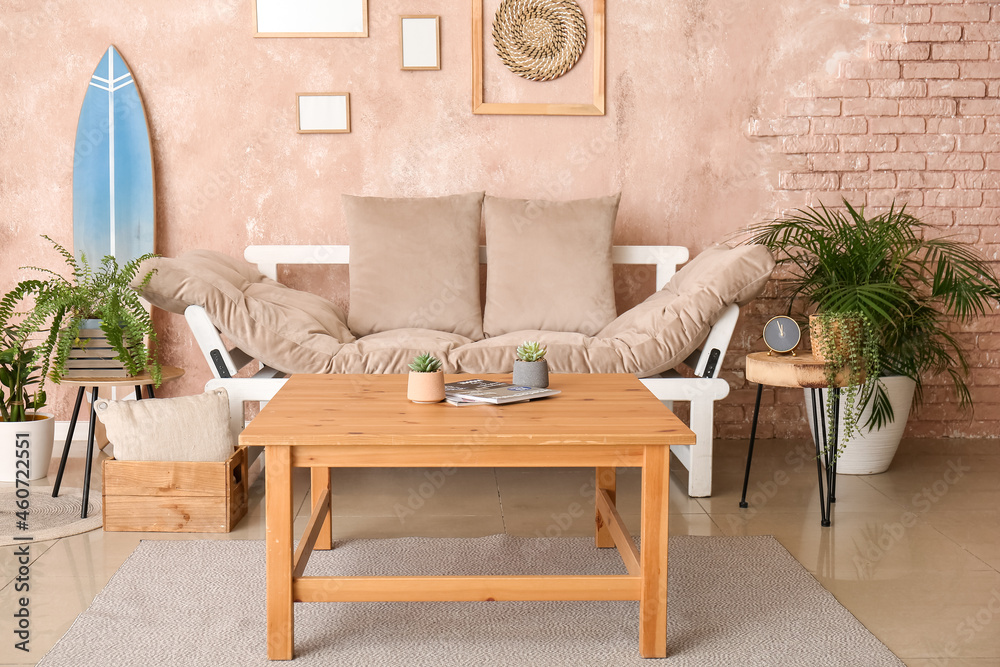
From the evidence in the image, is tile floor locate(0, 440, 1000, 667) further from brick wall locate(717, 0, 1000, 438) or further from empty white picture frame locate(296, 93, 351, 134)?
empty white picture frame locate(296, 93, 351, 134)

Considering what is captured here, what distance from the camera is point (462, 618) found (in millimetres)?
1733

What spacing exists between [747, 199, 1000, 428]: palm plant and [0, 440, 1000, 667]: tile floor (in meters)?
0.35

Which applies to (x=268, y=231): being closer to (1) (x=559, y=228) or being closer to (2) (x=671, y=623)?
(1) (x=559, y=228)

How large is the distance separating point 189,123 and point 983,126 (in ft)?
10.7

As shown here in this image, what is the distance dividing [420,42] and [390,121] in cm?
34

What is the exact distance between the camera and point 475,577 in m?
1.55

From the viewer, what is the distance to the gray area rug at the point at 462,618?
156 cm

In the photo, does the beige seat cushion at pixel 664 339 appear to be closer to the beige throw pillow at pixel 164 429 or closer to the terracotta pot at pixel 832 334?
the terracotta pot at pixel 832 334

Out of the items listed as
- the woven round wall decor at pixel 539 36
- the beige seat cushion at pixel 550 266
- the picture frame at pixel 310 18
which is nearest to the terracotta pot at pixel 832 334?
the beige seat cushion at pixel 550 266

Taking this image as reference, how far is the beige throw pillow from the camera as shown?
2188 millimetres

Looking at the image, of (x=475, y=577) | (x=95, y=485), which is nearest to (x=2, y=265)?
(x=95, y=485)

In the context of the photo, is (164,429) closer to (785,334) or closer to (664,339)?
(664,339)

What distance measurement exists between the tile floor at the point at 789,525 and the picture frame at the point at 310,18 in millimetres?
1756

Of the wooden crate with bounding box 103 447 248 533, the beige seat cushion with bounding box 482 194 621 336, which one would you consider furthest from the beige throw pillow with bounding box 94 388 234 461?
the beige seat cushion with bounding box 482 194 621 336
